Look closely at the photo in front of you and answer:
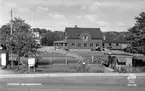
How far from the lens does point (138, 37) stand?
89.8 ft

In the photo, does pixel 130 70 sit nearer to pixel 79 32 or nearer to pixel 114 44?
pixel 79 32

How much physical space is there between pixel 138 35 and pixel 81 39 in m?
38.5

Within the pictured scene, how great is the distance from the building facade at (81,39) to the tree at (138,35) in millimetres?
36620

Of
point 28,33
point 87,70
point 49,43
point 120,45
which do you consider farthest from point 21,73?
point 49,43

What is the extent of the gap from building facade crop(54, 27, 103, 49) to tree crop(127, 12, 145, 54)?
120 ft

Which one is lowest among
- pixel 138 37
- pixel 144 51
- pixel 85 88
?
pixel 85 88

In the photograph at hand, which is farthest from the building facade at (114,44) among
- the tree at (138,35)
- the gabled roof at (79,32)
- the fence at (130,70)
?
the fence at (130,70)

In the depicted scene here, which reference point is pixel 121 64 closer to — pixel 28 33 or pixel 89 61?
pixel 89 61

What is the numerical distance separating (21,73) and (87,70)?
7813 mm

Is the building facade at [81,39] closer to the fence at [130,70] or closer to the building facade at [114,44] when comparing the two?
the building facade at [114,44]

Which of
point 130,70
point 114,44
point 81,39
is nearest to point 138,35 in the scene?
point 130,70

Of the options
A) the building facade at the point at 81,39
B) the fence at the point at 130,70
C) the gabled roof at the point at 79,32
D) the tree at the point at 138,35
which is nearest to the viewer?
the fence at the point at 130,70

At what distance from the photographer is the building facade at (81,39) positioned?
214 ft

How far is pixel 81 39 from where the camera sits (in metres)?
65.7
